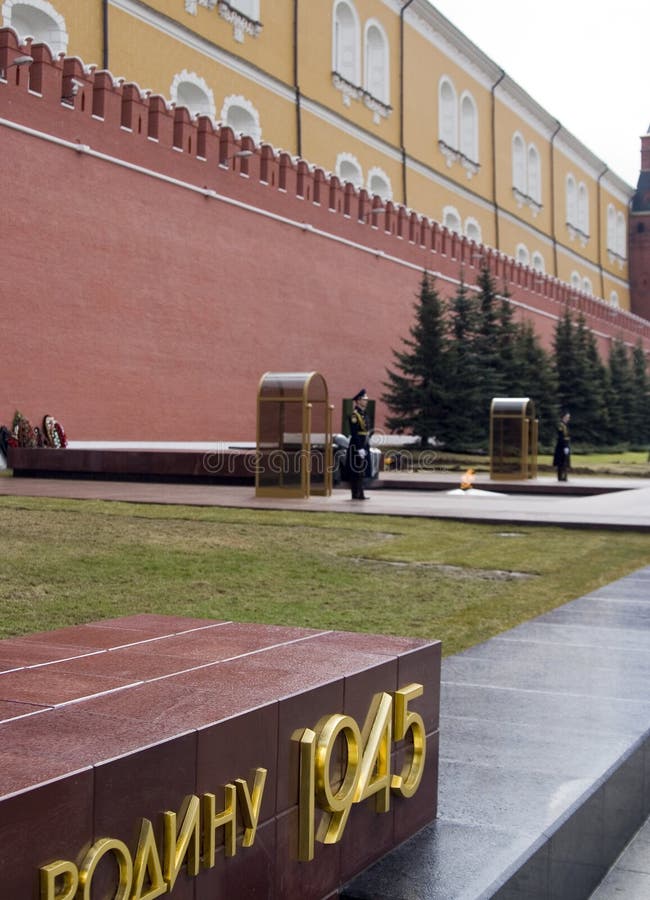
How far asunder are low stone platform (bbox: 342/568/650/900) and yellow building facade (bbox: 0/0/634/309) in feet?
52.6

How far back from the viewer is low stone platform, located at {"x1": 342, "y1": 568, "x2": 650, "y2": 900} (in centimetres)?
206

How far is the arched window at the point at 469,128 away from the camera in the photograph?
111 feet

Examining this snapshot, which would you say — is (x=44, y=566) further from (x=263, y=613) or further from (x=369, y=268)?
(x=369, y=268)

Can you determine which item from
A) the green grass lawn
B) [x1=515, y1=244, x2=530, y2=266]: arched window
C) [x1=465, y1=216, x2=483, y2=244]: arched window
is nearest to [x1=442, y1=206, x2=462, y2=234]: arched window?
[x1=465, y1=216, x2=483, y2=244]: arched window

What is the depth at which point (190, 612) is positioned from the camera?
5.04 metres

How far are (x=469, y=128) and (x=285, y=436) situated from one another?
79.1 feet

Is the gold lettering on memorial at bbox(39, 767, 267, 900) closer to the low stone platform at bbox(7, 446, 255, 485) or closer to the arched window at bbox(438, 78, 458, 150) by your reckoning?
the low stone platform at bbox(7, 446, 255, 485)

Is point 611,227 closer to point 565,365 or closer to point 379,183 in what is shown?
point 565,365

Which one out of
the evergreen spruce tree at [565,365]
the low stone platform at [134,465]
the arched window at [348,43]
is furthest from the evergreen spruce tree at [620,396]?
the low stone platform at [134,465]

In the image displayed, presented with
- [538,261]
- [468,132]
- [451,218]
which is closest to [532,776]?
[451,218]

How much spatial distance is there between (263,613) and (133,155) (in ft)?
42.7

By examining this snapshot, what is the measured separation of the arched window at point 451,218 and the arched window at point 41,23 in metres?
15.8

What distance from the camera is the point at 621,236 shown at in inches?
1953

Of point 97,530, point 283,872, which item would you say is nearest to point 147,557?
point 97,530
